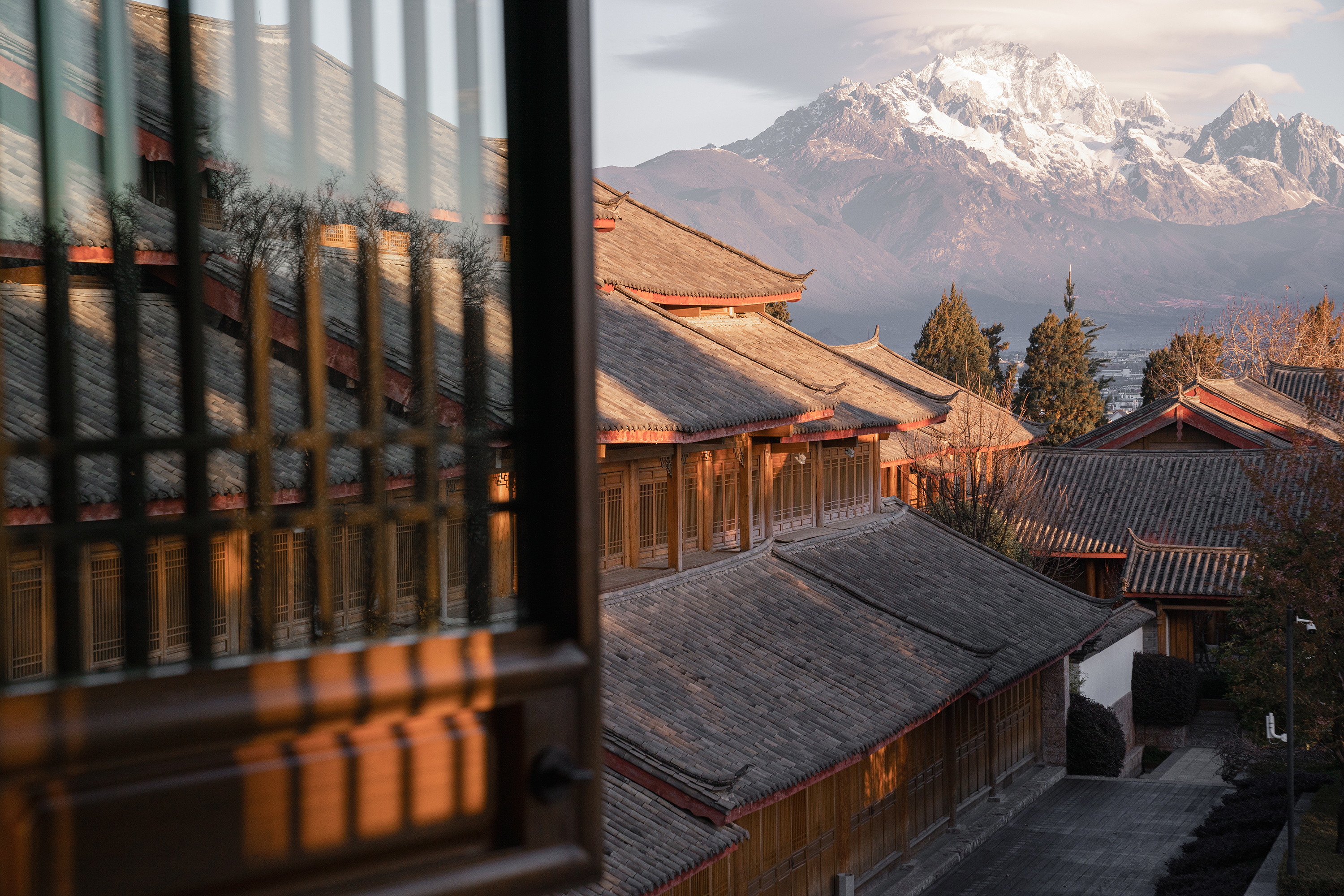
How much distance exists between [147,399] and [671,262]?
1724 cm

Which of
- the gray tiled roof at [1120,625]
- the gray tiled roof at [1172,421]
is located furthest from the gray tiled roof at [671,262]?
the gray tiled roof at [1172,421]

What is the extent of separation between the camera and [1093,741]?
20812 millimetres

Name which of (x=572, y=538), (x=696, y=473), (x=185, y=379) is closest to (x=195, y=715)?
(x=185, y=379)

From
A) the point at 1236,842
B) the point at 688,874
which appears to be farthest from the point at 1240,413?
the point at 688,874

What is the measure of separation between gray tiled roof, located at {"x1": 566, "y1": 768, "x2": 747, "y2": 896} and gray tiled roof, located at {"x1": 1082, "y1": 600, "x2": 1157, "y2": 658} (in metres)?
12.5

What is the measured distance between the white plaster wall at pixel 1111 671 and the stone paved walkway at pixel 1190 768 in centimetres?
141

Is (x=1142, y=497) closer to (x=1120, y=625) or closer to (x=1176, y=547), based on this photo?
(x=1176, y=547)

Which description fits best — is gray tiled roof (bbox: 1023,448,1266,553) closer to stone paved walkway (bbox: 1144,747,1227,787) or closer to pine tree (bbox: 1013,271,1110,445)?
stone paved walkway (bbox: 1144,747,1227,787)

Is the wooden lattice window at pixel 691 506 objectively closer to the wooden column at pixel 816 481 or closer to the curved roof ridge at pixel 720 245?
the wooden column at pixel 816 481

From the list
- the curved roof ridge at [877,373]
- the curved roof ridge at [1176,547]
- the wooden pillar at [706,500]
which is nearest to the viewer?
the wooden pillar at [706,500]

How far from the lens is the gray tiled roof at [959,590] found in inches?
648

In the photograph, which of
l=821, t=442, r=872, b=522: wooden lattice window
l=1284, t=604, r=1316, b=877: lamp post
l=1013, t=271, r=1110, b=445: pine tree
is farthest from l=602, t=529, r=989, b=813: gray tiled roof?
l=1013, t=271, r=1110, b=445: pine tree

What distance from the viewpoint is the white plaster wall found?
22.0 m

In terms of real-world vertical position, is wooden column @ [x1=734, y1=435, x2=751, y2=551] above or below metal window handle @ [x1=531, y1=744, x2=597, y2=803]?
below
